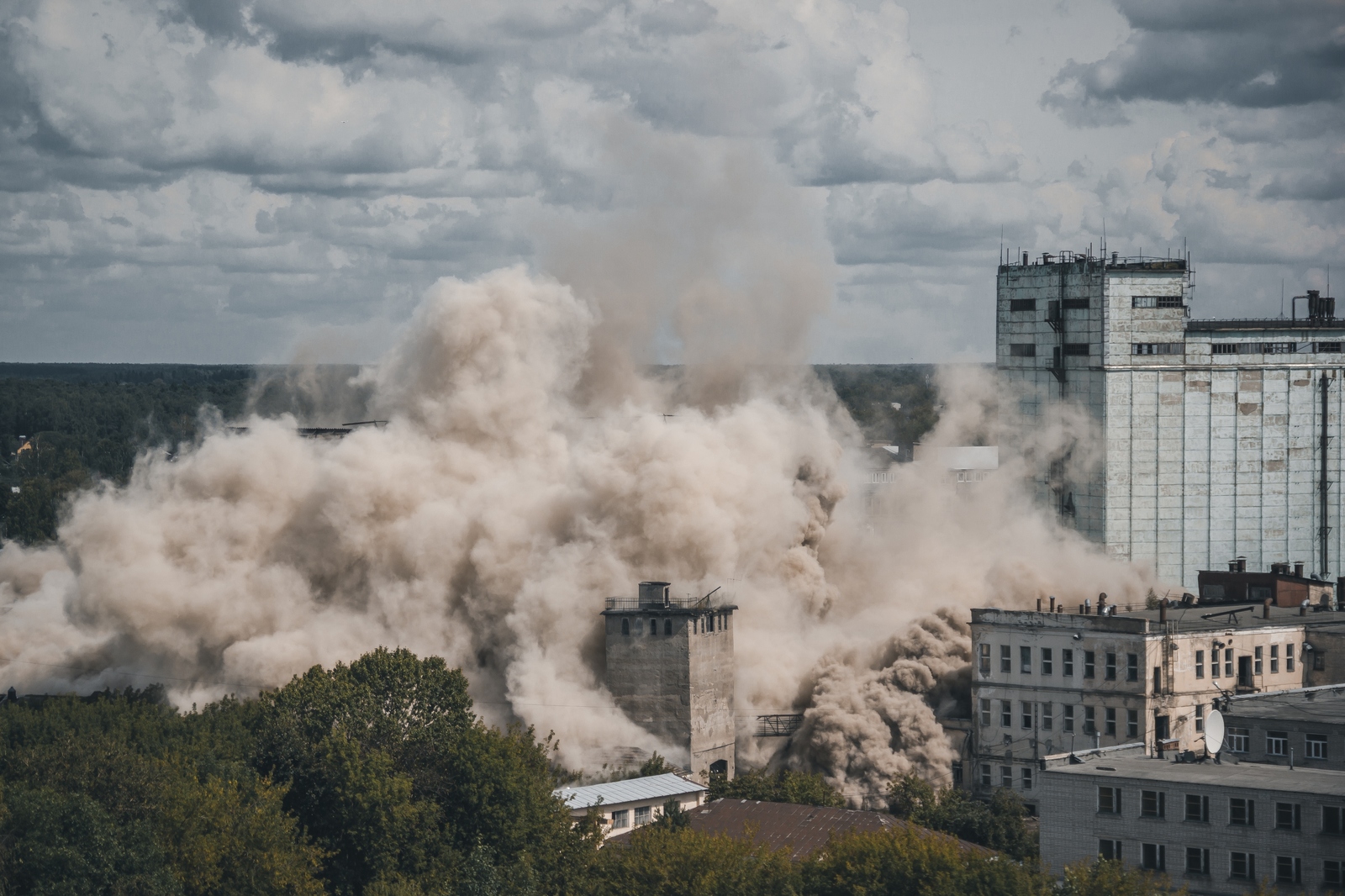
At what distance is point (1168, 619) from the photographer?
73.6 metres

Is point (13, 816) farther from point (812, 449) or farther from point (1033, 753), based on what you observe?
point (812, 449)

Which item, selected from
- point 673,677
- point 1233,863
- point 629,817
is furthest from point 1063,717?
point 1233,863

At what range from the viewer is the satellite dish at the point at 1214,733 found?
5097cm

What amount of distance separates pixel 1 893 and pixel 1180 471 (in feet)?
225

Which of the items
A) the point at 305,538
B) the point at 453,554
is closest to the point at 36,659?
the point at 305,538

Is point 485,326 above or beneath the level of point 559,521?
above

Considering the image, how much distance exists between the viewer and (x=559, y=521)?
81.1 metres

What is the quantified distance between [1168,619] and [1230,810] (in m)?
27.5

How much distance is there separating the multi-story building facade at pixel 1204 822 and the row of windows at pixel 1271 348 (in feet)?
179

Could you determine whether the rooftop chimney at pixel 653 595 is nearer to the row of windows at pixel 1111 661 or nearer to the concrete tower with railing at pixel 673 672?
→ the concrete tower with railing at pixel 673 672

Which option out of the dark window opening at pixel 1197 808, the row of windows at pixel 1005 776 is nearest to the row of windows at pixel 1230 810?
the dark window opening at pixel 1197 808

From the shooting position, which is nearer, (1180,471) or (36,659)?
(36,659)

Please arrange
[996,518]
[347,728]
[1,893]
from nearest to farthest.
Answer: [1,893]
[347,728]
[996,518]

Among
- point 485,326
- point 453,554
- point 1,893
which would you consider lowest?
point 1,893
